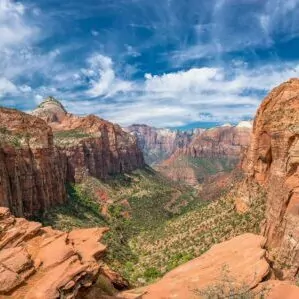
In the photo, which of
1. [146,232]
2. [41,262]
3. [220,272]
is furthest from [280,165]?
[146,232]

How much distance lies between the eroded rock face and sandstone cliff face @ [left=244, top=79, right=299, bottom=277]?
10298 millimetres

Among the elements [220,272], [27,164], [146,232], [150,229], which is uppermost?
[27,164]

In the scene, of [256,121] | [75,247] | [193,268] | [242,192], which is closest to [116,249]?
[242,192]

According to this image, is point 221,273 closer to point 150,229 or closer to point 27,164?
point 27,164

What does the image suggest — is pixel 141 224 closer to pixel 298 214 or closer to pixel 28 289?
pixel 298 214

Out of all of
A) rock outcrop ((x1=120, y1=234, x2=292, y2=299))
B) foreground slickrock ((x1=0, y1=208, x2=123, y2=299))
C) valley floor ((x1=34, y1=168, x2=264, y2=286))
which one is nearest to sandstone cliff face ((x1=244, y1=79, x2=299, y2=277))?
valley floor ((x1=34, y1=168, x2=264, y2=286))

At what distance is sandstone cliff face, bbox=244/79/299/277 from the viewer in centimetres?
6956

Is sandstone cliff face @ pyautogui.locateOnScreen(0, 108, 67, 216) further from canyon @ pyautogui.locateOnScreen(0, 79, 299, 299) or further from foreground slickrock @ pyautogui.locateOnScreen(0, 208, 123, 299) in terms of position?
foreground slickrock @ pyautogui.locateOnScreen(0, 208, 123, 299)

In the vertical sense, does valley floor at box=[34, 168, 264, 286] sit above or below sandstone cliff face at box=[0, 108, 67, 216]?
below

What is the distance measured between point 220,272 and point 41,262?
19.1 m

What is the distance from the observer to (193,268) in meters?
51.3

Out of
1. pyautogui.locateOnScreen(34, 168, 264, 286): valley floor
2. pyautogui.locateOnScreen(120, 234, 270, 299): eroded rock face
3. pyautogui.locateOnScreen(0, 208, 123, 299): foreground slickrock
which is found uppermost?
pyautogui.locateOnScreen(0, 208, 123, 299): foreground slickrock

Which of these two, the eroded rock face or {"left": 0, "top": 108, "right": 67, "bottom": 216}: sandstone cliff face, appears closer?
the eroded rock face

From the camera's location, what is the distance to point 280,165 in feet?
261
